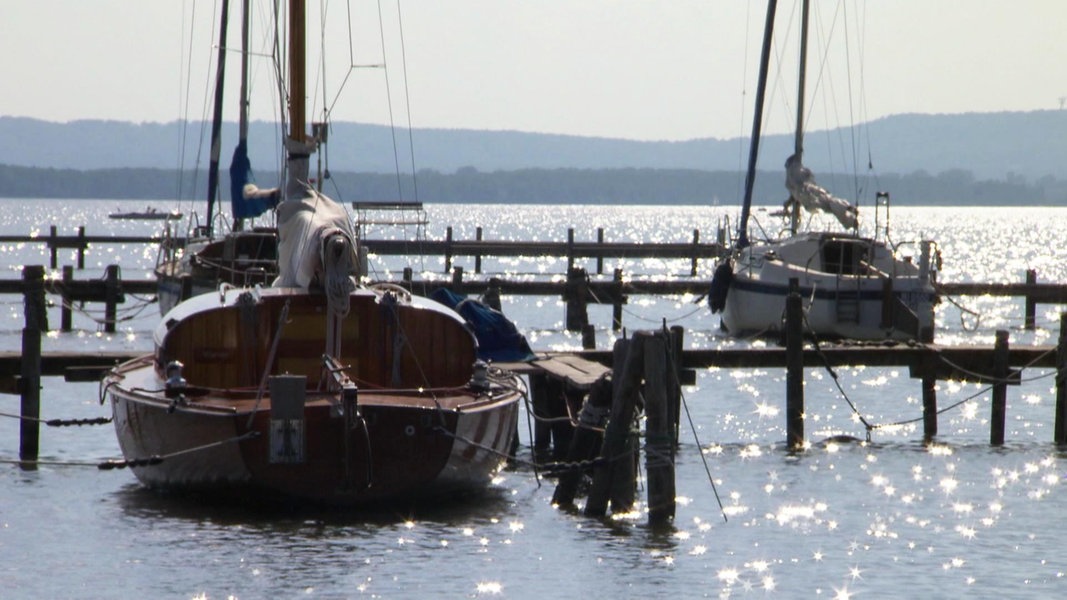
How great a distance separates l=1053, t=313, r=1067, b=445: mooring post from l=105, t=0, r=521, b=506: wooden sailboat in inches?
319

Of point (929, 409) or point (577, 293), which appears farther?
point (577, 293)

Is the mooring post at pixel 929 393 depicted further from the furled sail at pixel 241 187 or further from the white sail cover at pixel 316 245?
the furled sail at pixel 241 187

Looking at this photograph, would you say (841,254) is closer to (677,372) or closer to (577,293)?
(577,293)

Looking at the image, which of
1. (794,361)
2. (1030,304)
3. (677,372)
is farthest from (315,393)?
(1030,304)

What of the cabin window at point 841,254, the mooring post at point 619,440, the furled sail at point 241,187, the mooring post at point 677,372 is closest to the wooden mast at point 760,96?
the cabin window at point 841,254

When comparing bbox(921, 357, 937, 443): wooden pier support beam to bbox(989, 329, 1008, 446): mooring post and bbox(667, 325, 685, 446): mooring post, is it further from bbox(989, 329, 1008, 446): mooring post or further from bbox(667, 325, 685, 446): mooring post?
bbox(667, 325, 685, 446): mooring post

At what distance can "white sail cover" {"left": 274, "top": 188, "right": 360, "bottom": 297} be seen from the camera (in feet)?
58.4

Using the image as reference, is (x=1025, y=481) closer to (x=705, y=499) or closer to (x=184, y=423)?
Answer: (x=705, y=499)

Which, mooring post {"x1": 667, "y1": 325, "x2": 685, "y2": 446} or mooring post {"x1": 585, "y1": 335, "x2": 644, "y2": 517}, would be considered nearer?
mooring post {"x1": 585, "y1": 335, "x2": 644, "y2": 517}

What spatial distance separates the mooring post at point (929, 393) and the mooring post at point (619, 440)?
23.5 feet

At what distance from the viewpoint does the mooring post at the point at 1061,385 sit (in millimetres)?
22781

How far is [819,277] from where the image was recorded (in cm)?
3862

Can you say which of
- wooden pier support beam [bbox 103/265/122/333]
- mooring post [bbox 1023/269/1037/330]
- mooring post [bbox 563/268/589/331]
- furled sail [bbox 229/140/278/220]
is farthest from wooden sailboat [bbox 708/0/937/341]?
wooden pier support beam [bbox 103/265/122/333]

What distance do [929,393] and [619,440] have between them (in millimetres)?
9207
